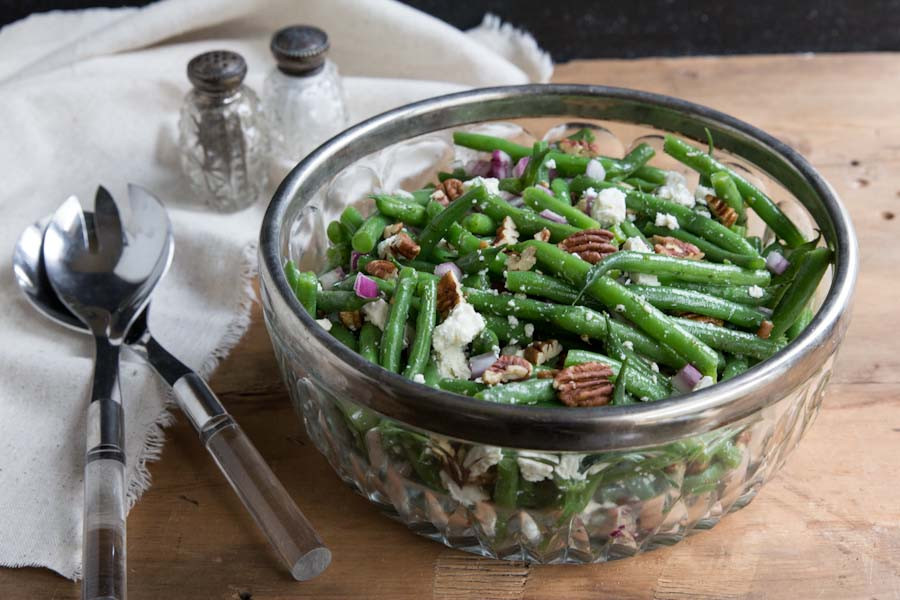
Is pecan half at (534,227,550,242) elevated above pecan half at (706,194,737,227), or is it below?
below

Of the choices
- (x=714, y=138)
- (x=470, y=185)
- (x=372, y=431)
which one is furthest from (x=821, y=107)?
(x=372, y=431)

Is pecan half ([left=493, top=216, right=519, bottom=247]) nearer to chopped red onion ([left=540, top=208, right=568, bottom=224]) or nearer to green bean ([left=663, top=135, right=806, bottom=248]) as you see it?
chopped red onion ([left=540, top=208, right=568, bottom=224])

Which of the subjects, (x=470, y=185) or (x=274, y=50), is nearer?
(x=470, y=185)

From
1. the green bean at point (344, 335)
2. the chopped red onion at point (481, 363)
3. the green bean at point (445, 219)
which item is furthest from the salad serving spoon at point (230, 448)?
the green bean at point (445, 219)

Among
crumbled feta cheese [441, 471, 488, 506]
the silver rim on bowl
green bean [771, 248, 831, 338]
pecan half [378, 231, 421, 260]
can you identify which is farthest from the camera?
pecan half [378, 231, 421, 260]

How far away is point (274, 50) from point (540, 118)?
826mm

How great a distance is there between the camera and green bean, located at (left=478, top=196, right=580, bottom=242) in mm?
1781

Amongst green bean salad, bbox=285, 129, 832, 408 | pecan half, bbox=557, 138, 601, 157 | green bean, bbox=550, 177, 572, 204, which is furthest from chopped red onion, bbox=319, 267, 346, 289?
pecan half, bbox=557, 138, 601, 157

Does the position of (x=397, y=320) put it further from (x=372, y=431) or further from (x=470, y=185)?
(x=470, y=185)

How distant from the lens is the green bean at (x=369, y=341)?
5.41 ft

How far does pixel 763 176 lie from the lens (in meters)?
1.98

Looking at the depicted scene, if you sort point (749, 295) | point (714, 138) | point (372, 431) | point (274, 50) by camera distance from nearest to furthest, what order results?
point (372, 431)
point (749, 295)
point (714, 138)
point (274, 50)

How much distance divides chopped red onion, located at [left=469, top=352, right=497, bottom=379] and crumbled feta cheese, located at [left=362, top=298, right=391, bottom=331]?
0.16 meters

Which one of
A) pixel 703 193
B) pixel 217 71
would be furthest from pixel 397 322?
pixel 217 71
